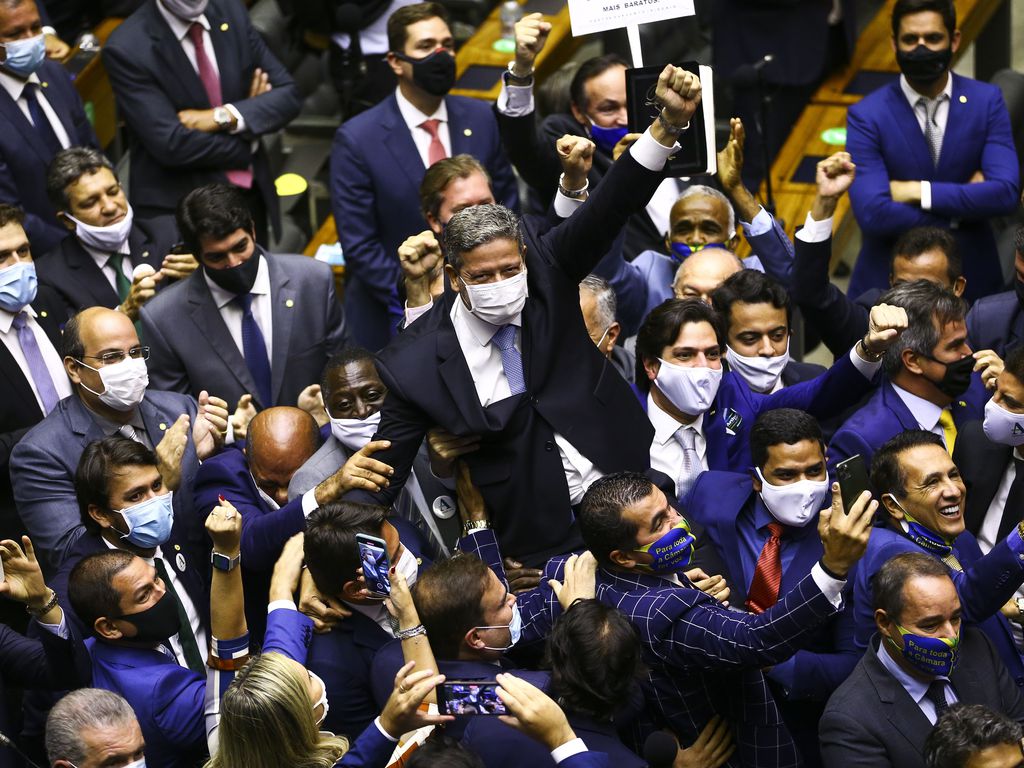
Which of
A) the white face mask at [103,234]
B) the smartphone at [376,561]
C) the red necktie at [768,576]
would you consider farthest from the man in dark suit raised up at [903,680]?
the white face mask at [103,234]

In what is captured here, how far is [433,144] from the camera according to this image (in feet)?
24.0

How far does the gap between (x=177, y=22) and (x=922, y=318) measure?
3869 millimetres

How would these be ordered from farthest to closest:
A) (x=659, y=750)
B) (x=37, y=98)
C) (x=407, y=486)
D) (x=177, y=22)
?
1. (x=177, y=22)
2. (x=37, y=98)
3. (x=407, y=486)
4. (x=659, y=750)

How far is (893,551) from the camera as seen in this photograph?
4984 mm

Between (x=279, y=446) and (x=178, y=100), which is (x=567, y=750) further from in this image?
(x=178, y=100)

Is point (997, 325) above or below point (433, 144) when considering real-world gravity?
below

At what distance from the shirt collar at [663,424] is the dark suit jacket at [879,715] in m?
1.28

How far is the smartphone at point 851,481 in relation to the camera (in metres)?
4.52

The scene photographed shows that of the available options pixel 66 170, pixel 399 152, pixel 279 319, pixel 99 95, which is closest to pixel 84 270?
pixel 66 170

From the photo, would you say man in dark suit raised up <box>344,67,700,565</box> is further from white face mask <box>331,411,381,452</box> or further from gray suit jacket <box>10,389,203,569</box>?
gray suit jacket <box>10,389,203,569</box>

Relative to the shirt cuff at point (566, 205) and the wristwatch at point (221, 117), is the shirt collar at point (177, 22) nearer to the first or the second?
the wristwatch at point (221, 117)

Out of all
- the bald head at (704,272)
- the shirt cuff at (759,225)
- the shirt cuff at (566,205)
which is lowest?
the bald head at (704,272)

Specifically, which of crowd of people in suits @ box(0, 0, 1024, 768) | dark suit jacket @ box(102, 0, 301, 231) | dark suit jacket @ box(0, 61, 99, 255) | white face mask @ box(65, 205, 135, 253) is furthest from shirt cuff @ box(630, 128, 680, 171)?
dark suit jacket @ box(102, 0, 301, 231)

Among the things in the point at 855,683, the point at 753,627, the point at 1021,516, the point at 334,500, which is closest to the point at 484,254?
the point at 334,500
